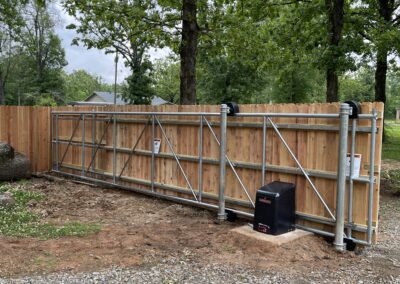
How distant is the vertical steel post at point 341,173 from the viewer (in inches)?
201

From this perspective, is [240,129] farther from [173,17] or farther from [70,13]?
[70,13]

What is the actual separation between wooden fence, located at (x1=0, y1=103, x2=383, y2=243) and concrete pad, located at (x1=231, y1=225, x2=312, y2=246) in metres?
0.32

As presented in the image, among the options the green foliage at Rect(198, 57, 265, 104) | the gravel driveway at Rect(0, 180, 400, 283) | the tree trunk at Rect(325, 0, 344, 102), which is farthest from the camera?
the green foliage at Rect(198, 57, 265, 104)

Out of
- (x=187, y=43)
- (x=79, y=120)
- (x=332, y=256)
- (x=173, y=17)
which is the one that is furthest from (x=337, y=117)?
(x=79, y=120)

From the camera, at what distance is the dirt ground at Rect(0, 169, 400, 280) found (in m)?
4.68

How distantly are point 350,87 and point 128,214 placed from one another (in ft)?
142

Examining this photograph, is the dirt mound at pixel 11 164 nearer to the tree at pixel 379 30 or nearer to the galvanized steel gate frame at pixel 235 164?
the galvanized steel gate frame at pixel 235 164

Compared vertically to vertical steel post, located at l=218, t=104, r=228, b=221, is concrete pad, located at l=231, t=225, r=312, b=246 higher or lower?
lower

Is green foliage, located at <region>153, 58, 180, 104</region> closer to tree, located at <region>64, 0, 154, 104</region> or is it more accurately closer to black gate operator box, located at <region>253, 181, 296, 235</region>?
tree, located at <region>64, 0, 154, 104</region>

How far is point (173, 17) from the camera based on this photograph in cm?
1067

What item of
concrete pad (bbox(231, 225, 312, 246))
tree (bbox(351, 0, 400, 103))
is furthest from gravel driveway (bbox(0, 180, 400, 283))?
tree (bbox(351, 0, 400, 103))

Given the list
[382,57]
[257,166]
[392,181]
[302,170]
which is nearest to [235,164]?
[257,166]

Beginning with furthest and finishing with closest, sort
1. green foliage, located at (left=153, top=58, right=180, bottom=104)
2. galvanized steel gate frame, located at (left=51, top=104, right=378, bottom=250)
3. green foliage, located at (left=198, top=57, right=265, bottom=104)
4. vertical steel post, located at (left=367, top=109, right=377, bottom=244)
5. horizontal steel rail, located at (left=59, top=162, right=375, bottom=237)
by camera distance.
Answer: green foliage, located at (left=153, top=58, right=180, bottom=104), green foliage, located at (left=198, top=57, right=265, bottom=104), horizontal steel rail, located at (left=59, top=162, right=375, bottom=237), galvanized steel gate frame, located at (left=51, top=104, right=378, bottom=250), vertical steel post, located at (left=367, top=109, right=377, bottom=244)

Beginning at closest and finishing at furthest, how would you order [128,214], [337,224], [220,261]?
[220,261] < [337,224] < [128,214]
